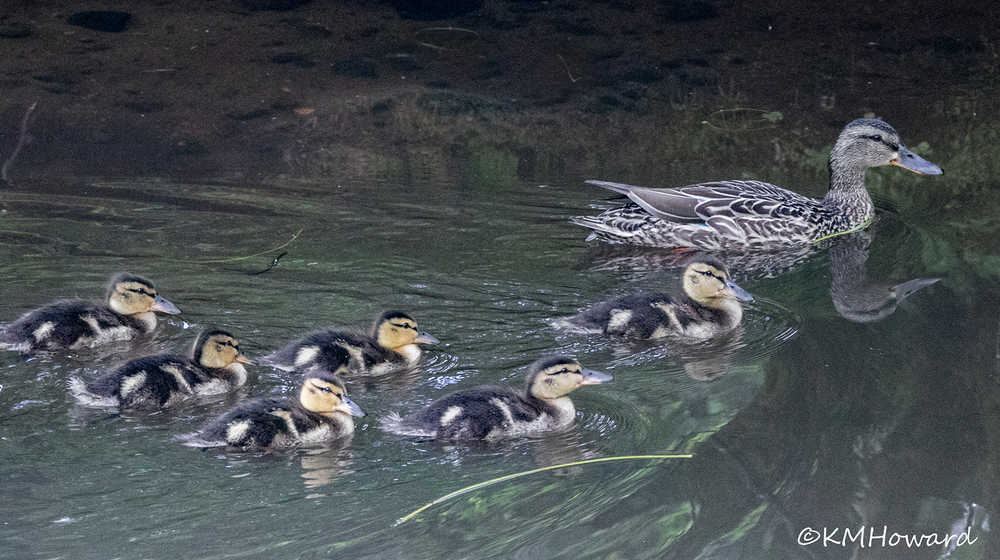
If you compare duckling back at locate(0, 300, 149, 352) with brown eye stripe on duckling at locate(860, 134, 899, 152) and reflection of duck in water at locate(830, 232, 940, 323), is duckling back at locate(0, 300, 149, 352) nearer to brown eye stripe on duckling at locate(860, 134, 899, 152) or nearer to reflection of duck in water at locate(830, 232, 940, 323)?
reflection of duck in water at locate(830, 232, 940, 323)

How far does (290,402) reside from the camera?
445 cm

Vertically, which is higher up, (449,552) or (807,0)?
(807,0)

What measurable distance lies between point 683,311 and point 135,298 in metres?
2.30

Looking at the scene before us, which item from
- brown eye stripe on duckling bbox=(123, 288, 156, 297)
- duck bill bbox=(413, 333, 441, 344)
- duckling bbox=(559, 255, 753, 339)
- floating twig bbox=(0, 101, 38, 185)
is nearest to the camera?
duck bill bbox=(413, 333, 441, 344)

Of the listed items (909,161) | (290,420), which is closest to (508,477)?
(290,420)

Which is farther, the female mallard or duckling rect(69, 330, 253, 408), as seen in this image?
the female mallard

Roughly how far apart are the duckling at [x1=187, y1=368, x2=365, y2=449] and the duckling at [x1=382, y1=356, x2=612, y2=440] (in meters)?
0.18

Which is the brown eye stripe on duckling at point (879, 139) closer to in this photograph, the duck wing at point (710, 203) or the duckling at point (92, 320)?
the duck wing at point (710, 203)

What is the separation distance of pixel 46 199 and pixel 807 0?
23.8 feet

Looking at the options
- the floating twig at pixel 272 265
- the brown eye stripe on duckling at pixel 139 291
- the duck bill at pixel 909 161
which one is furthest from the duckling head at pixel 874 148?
the brown eye stripe on duckling at pixel 139 291

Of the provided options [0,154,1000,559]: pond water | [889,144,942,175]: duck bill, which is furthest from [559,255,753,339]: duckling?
[889,144,942,175]: duck bill

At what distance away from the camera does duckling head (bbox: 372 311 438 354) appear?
16.5ft

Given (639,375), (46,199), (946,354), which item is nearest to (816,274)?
(946,354)

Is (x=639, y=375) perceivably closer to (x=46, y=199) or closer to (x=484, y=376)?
(x=484, y=376)
